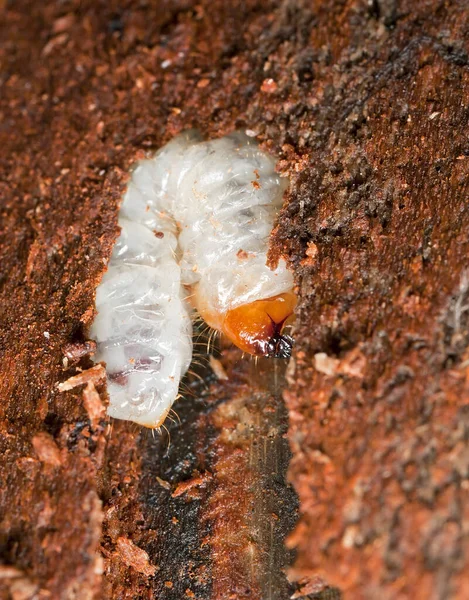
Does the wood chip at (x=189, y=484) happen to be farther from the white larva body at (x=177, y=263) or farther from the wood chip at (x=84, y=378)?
the wood chip at (x=84, y=378)

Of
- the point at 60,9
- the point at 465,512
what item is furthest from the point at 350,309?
the point at 60,9

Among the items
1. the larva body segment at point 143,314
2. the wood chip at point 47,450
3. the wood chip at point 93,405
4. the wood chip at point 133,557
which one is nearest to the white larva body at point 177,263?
the larva body segment at point 143,314

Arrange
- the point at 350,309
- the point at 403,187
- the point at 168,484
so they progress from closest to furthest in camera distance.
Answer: the point at 350,309 → the point at 403,187 → the point at 168,484

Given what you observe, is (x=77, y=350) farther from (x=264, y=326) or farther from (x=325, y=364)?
(x=325, y=364)

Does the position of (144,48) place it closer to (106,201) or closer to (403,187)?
(106,201)

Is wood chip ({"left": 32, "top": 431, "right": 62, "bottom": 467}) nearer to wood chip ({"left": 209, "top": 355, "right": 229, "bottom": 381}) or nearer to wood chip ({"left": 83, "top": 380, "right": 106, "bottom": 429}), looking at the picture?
wood chip ({"left": 83, "top": 380, "right": 106, "bottom": 429})

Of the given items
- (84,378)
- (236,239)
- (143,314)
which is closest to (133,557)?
(84,378)

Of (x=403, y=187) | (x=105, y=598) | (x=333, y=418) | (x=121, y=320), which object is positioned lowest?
(x=105, y=598)
